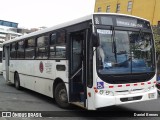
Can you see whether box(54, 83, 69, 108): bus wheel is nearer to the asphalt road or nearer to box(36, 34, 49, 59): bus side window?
the asphalt road

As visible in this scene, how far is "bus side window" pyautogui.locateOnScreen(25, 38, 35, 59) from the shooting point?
12.5m

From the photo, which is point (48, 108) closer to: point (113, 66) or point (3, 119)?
point (3, 119)

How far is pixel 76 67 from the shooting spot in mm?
8898

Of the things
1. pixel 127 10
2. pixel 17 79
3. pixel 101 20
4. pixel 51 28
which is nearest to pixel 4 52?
pixel 17 79

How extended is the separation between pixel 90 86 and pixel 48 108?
269cm

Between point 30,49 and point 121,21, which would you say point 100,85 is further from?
point 30,49

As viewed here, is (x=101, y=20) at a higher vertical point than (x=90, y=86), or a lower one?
higher

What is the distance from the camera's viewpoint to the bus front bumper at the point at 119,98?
759 centimetres

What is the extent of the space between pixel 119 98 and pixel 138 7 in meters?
34.1

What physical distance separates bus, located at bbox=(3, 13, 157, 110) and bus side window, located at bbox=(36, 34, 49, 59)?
1.26 ft

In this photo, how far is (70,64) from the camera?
904 centimetres

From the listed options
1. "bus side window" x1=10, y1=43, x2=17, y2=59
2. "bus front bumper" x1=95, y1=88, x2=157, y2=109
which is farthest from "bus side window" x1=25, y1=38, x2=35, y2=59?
"bus front bumper" x1=95, y1=88, x2=157, y2=109

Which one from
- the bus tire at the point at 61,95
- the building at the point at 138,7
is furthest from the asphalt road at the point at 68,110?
the building at the point at 138,7

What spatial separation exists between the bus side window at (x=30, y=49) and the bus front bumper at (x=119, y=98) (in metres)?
5.48
